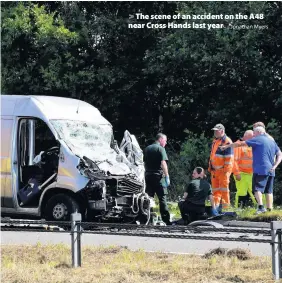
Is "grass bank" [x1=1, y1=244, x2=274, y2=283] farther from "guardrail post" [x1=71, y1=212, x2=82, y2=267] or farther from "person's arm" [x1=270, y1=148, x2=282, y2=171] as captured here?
"person's arm" [x1=270, y1=148, x2=282, y2=171]

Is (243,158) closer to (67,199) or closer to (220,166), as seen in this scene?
(220,166)

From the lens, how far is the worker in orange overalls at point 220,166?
17.4m

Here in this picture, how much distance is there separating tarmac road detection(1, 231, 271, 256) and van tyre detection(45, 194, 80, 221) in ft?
2.82

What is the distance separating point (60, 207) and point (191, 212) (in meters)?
2.24

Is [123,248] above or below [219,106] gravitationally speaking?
below

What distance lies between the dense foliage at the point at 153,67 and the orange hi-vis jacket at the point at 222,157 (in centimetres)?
774

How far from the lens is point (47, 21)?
27.8 metres

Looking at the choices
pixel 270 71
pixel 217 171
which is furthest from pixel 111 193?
pixel 270 71

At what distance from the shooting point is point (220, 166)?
17516 millimetres

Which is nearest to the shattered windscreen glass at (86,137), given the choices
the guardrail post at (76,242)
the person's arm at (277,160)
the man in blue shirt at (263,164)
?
the man in blue shirt at (263,164)

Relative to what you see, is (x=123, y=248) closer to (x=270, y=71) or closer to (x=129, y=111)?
(x=270, y=71)

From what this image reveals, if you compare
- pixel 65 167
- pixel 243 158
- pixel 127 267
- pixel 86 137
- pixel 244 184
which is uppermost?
pixel 86 137

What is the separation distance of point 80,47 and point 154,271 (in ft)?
62.7

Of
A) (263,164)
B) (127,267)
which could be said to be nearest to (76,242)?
(127,267)
